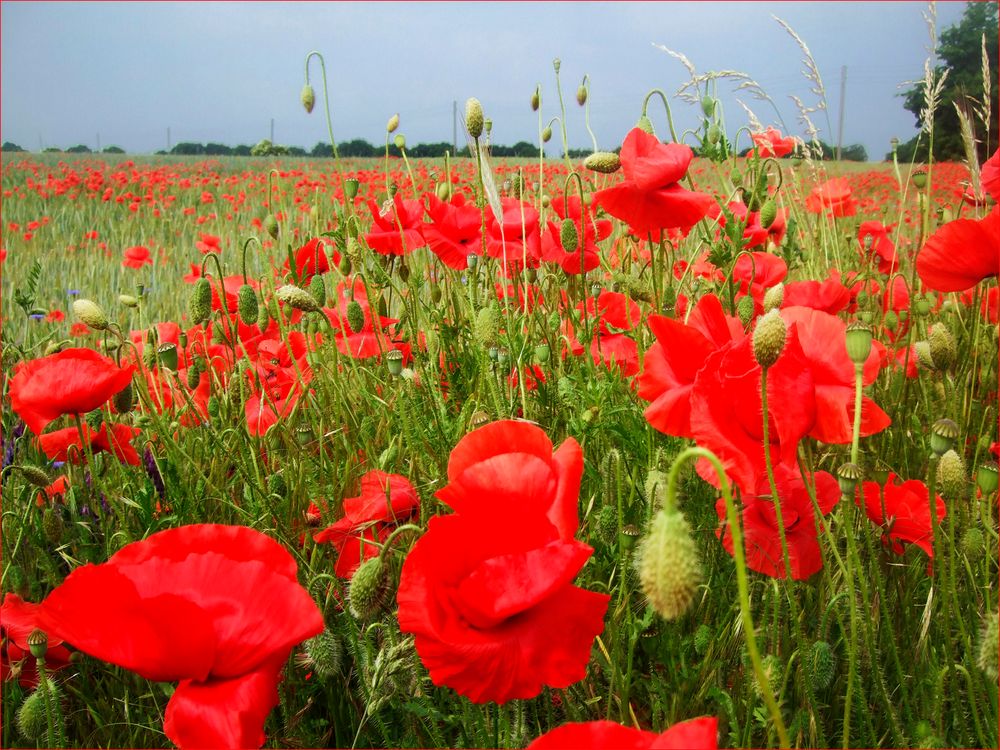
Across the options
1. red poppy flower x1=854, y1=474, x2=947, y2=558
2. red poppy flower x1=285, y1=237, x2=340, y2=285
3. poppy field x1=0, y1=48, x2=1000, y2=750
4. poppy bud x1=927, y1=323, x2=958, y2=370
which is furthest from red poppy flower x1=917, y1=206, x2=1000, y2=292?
red poppy flower x1=285, y1=237, x2=340, y2=285

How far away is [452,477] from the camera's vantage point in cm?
76

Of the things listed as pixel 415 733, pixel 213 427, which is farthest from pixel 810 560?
pixel 213 427

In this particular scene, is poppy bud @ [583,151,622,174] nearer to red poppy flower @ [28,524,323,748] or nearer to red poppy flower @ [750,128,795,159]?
red poppy flower @ [28,524,323,748]

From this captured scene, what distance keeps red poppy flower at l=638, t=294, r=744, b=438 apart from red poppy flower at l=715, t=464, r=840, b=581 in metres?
0.14

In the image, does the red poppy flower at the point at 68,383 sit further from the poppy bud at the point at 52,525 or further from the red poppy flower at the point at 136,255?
the red poppy flower at the point at 136,255

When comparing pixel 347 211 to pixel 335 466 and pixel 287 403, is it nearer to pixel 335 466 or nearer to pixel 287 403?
pixel 287 403

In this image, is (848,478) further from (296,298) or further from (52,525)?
(52,525)

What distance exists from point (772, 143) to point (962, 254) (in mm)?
1501

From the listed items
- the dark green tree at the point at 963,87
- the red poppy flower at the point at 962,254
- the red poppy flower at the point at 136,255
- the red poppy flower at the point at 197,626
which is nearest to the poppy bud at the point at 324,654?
the red poppy flower at the point at 197,626

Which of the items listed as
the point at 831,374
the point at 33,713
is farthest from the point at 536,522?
the point at 33,713

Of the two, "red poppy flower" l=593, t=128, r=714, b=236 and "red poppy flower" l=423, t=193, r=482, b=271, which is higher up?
"red poppy flower" l=593, t=128, r=714, b=236

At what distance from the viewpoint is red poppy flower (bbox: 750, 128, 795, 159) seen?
8.18 ft

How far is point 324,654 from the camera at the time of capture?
928 millimetres

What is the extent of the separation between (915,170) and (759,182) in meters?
0.86
